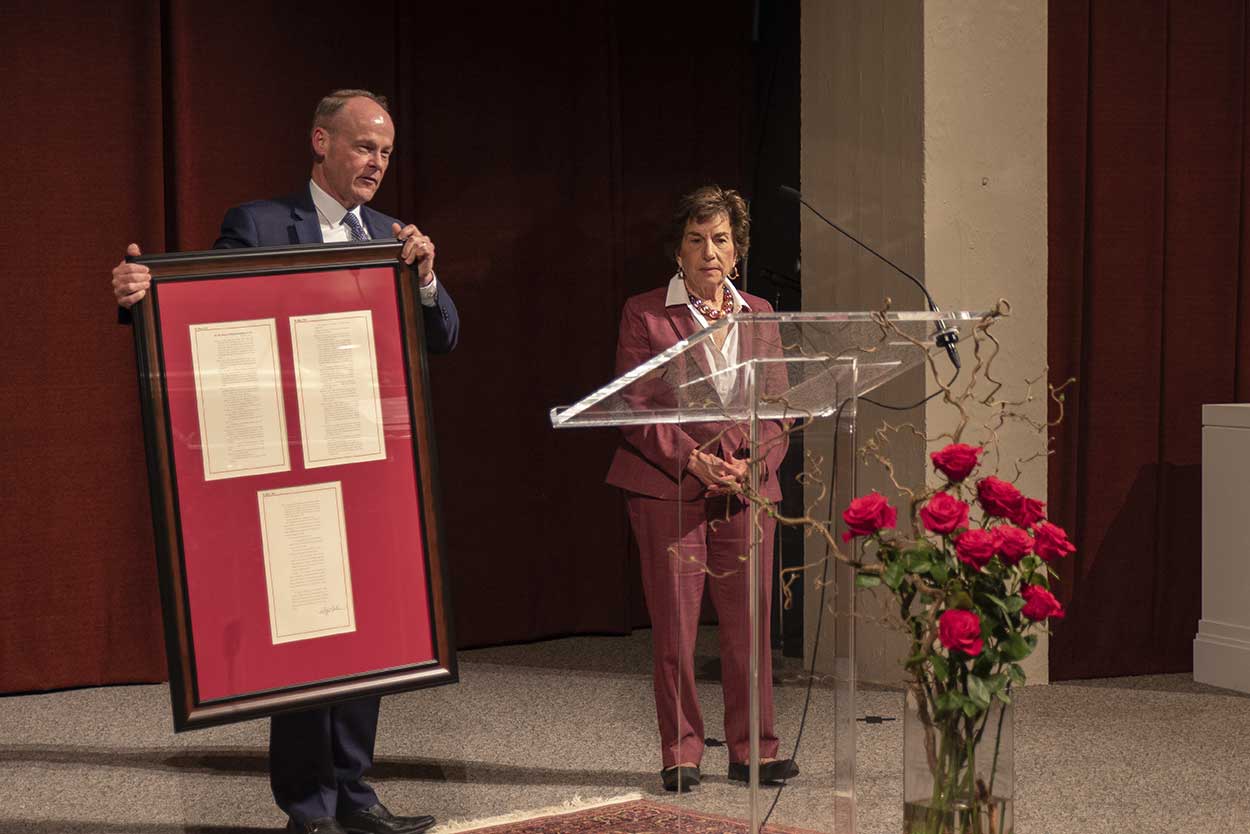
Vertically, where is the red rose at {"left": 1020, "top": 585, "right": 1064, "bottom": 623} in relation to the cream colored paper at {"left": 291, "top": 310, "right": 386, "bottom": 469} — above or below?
below

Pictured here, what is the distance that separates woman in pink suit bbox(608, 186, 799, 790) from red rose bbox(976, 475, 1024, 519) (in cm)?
45

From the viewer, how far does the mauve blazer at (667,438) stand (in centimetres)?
230

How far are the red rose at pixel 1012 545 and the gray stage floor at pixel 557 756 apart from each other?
1.96 ft

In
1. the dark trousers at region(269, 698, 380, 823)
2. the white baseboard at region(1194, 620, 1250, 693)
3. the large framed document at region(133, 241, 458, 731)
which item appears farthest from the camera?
the white baseboard at region(1194, 620, 1250, 693)

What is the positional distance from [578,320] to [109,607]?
2.18m

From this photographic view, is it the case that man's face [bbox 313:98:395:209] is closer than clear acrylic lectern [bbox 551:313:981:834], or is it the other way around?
clear acrylic lectern [bbox 551:313:981:834]

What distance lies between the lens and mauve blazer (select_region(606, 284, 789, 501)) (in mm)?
2301

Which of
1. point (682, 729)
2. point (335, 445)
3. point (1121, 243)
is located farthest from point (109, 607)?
point (1121, 243)

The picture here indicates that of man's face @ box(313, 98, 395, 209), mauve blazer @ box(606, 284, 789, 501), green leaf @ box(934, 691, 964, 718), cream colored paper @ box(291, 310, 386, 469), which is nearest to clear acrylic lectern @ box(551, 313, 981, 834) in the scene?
mauve blazer @ box(606, 284, 789, 501)

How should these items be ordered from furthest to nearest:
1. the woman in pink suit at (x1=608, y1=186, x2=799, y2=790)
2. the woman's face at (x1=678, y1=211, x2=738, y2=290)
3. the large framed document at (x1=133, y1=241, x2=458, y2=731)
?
the woman's face at (x1=678, y1=211, x2=738, y2=290), the large framed document at (x1=133, y1=241, x2=458, y2=731), the woman in pink suit at (x1=608, y1=186, x2=799, y2=790)

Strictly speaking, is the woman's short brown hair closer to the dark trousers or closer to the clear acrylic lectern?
the clear acrylic lectern

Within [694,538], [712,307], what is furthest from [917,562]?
[712,307]

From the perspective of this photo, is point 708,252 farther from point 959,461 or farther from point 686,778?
point 959,461

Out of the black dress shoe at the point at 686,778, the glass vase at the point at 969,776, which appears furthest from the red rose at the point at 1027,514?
the black dress shoe at the point at 686,778
